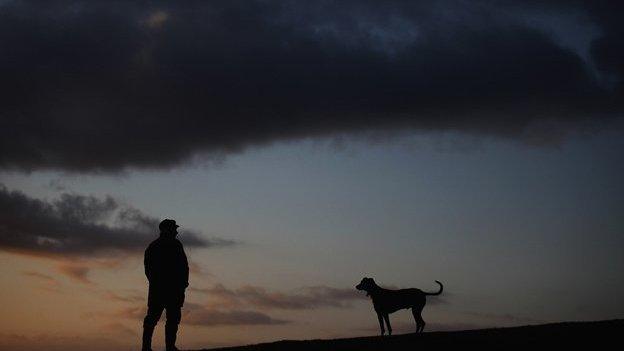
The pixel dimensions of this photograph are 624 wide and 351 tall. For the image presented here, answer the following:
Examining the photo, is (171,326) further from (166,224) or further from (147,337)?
(166,224)

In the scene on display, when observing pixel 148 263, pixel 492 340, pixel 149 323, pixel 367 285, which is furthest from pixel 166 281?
pixel 367 285

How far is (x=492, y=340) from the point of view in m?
15.5

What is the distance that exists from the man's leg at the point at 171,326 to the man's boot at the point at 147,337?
1.12ft

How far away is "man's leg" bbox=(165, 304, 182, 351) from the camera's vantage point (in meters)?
13.5

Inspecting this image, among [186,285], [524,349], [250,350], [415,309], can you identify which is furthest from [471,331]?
[186,285]

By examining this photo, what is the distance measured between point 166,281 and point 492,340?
796 cm

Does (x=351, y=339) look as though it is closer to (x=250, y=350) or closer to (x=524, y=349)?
(x=250, y=350)

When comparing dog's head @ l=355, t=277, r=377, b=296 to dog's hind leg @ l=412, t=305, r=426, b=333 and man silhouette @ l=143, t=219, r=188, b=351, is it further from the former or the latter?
man silhouette @ l=143, t=219, r=188, b=351

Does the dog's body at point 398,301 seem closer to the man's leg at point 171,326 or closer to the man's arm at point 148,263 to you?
the man's leg at point 171,326

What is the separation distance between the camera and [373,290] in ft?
72.1

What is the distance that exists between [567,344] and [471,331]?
3096 mm

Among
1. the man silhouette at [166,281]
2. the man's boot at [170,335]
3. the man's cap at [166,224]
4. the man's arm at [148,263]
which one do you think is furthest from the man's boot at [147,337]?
the man's cap at [166,224]

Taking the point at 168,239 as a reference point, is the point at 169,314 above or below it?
below

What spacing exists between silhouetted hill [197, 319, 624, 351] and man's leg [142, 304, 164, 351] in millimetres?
3236
